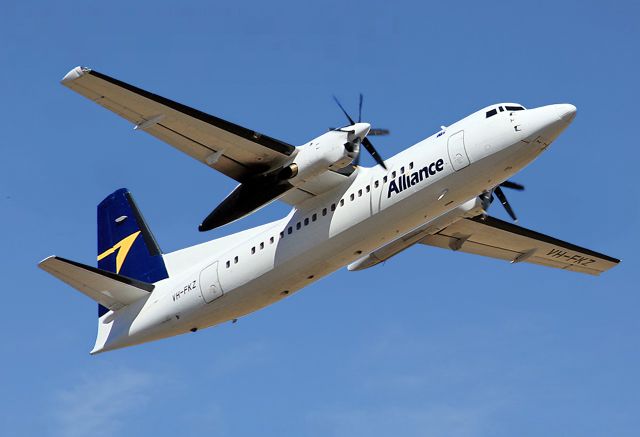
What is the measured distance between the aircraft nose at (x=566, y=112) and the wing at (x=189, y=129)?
225 inches

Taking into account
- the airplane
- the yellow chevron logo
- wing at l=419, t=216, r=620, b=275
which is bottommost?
wing at l=419, t=216, r=620, b=275

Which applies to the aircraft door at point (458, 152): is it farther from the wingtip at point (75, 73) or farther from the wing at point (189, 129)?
the wingtip at point (75, 73)

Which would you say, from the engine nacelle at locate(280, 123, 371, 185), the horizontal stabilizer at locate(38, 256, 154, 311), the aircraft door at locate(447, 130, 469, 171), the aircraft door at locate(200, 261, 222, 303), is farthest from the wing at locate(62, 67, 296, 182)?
the horizontal stabilizer at locate(38, 256, 154, 311)

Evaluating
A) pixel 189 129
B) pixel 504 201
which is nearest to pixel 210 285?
pixel 189 129

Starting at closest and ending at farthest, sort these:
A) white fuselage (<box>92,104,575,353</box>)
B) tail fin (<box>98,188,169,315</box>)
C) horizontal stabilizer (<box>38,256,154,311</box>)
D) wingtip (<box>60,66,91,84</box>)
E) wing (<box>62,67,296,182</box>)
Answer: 1. wingtip (<box>60,66,91,84</box>)
2. wing (<box>62,67,296,182</box>)
3. white fuselage (<box>92,104,575,353</box>)
4. horizontal stabilizer (<box>38,256,154,311</box>)
5. tail fin (<box>98,188,169,315</box>)

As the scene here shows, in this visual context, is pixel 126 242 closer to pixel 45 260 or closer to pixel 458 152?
pixel 45 260

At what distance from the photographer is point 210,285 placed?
979 inches

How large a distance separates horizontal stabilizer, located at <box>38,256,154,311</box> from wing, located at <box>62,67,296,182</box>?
425 centimetres

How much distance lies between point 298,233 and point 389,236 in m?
2.13

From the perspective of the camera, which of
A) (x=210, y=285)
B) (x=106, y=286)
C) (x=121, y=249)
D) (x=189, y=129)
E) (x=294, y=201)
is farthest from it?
(x=121, y=249)

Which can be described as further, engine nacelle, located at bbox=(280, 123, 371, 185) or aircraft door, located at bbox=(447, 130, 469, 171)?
engine nacelle, located at bbox=(280, 123, 371, 185)

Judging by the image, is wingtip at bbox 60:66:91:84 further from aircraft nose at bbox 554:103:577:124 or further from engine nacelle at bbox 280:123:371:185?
aircraft nose at bbox 554:103:577:124

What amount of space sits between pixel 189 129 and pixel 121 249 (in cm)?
702

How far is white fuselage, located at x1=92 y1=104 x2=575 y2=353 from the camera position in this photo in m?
22.2
